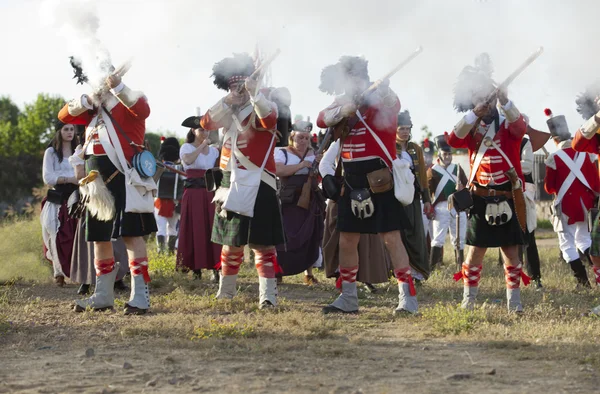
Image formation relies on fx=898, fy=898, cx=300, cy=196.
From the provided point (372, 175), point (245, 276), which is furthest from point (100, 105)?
point (245, 276)

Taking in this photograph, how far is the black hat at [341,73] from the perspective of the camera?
24.1 feet

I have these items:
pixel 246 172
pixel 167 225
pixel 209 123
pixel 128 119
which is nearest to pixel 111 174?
pixel 128 119

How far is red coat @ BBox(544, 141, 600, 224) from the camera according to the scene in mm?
9812

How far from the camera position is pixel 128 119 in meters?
7.43

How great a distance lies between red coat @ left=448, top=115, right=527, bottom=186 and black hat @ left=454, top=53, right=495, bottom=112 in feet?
0.92

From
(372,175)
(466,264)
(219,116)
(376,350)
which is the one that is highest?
(219,116)

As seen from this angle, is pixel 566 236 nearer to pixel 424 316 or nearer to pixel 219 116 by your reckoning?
pixel 424 316

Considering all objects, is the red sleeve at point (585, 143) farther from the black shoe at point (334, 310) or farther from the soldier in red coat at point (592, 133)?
the black shoe at point (334, 310)

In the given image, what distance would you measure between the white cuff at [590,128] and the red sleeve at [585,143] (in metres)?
0.07

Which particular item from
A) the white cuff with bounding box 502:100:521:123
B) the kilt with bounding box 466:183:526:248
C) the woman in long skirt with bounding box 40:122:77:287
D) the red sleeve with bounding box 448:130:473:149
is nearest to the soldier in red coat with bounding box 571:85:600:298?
the white cuff with bounding box 502:100:521:123

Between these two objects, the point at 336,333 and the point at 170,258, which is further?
the point at 170,258

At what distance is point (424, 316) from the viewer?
22.6 feet

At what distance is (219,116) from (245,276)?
3.61 m

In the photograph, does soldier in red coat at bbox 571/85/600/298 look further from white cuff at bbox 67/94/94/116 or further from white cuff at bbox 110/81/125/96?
white cuff at bbox 67/94/94/116
